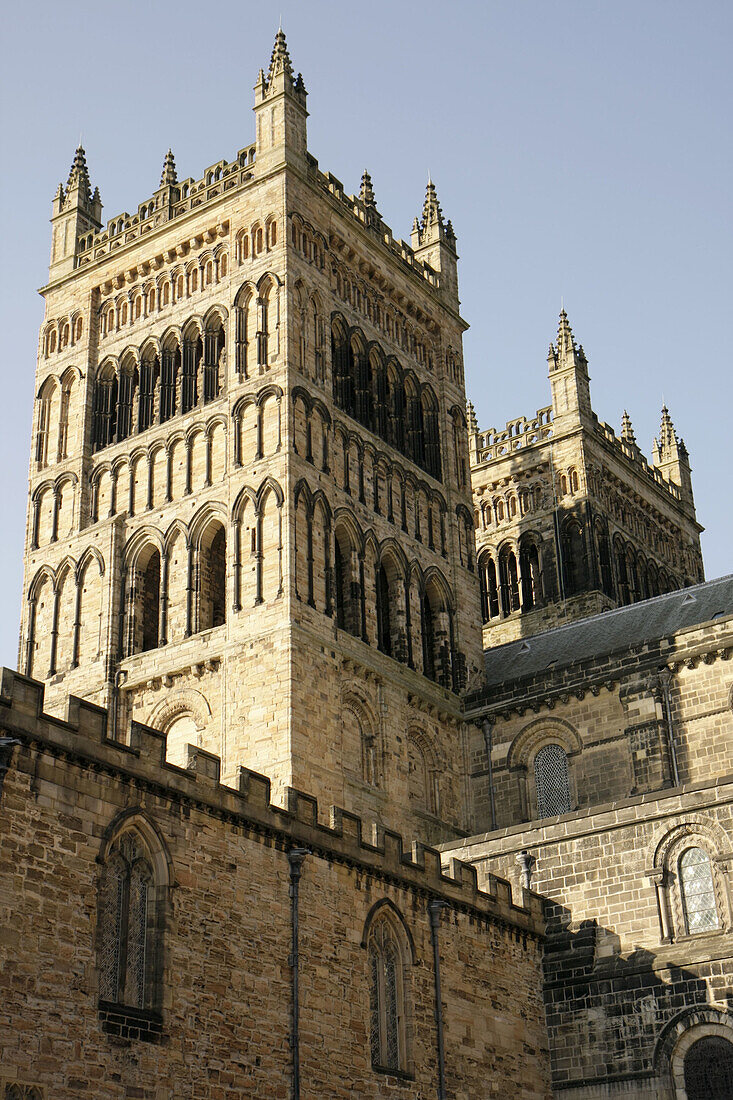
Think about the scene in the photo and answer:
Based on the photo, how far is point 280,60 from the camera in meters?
46.5

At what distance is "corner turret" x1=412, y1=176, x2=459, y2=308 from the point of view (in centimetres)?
5172

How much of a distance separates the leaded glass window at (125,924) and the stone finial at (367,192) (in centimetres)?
2994

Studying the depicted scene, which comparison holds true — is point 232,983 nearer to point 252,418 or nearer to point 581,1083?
point 581,1083

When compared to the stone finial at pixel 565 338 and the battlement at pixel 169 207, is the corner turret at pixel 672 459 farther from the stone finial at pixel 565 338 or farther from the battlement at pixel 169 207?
the battlement at pixel 169 207

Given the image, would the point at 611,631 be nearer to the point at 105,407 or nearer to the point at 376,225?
the point at 376,225

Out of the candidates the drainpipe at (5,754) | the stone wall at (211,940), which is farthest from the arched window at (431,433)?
the drainpipe at (5,754)

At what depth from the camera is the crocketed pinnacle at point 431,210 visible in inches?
2077

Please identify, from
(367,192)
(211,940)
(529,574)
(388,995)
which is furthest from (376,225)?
(211,940)

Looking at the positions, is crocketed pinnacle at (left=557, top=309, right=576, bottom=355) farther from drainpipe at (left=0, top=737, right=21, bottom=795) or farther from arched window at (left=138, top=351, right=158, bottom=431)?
drainpipe at (left=0, top=737, right=21, bottom=795)

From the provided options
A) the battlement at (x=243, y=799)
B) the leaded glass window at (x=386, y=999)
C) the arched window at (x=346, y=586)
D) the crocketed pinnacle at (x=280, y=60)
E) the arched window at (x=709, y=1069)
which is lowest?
the arched window at (x=709, y=1069)

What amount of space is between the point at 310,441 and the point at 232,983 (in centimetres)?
2023

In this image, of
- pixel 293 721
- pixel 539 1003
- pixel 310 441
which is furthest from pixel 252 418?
pixel 539 1003

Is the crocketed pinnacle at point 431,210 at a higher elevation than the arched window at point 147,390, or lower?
higher

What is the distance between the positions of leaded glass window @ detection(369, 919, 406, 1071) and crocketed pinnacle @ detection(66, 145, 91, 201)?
1227 inches
